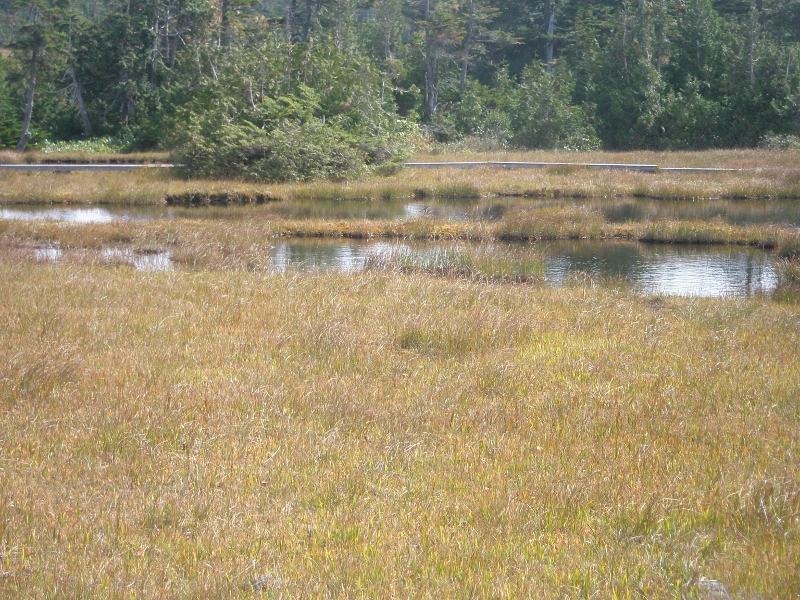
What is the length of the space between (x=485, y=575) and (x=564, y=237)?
2099 cm

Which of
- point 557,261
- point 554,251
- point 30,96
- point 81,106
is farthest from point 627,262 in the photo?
point 81,106

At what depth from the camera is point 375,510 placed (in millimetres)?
5324

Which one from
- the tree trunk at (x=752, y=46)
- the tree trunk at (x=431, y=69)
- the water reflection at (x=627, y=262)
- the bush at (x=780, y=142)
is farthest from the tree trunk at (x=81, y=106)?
the tree trunk at (x=752, y=46)

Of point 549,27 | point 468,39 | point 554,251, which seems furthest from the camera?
point 549,27

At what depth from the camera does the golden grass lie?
4.59 m

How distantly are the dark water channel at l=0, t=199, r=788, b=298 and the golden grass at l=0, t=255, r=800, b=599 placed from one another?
7.01m

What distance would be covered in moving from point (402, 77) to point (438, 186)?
3889 centimetres

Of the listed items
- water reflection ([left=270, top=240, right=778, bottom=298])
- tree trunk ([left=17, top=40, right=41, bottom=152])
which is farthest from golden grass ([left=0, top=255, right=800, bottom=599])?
tree trunk ([left=17, top=40, right=41, bottom=152])

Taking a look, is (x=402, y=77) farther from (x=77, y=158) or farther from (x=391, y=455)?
(x=391, y=455)

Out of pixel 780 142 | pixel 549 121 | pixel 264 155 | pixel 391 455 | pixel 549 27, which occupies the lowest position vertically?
pixel 391 455

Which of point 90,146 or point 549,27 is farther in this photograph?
point 549,27

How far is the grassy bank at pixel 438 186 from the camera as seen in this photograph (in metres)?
33.8

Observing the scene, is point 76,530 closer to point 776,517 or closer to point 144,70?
point 776,517

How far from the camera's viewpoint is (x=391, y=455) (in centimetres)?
624
